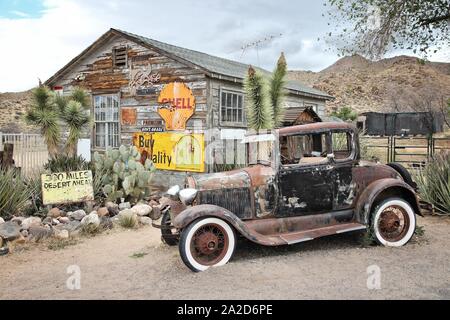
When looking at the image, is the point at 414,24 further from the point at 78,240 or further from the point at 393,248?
the point at 78,240

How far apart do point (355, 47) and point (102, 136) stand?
983 cm

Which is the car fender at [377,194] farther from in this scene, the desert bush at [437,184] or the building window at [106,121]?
the building window at [106,121]

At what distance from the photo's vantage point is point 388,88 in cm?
7188

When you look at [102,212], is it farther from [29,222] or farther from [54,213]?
[29,222]

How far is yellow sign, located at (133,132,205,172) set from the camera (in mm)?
11521

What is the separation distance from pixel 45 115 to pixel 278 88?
651 cm

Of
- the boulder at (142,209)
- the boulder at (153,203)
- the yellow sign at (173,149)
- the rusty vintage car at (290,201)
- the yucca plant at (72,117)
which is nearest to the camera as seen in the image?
the rusty vintage car at (290,201)

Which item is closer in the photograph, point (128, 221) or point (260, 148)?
point (260, 148)

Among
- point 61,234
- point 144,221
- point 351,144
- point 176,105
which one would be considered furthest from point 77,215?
point 176,105

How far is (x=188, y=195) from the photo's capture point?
5.31 m

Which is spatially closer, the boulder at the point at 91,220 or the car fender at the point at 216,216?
the car fender at the point at 216,216

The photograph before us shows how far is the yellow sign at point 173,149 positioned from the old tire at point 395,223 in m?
6.25

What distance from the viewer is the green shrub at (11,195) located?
296 inches

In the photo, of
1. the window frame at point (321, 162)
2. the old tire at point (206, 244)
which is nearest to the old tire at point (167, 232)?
the old tire at point (206, 244)
